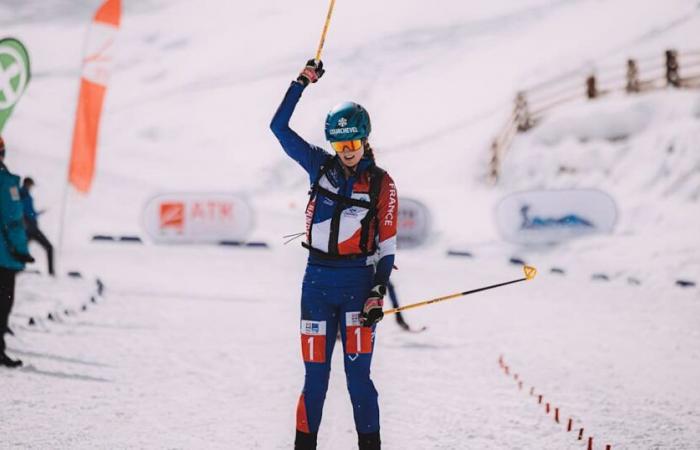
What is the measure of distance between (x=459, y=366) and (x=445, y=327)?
1905mm

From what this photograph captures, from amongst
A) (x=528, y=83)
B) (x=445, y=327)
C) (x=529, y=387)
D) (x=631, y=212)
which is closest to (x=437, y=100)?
(x=528, y=83)

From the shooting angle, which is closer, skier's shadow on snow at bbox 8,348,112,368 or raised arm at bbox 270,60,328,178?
raised arm at bbox 270,60,328,178

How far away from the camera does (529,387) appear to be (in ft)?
19.7

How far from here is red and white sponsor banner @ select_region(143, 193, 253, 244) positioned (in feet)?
56.7

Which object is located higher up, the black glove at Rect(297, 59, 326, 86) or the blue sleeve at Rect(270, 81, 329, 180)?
the black glove at Rect(297, 59, 326, 86)

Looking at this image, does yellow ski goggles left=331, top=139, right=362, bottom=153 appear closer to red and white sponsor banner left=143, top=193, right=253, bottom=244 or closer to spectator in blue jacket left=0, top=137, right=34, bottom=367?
spectator in blue jacket left=0, top=137, right=34, bottom=367

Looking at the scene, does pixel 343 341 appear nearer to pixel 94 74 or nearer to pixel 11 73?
pixel 11 73

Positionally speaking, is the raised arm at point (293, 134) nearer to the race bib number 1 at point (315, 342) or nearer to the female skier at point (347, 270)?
the female skier at point (347, 270)

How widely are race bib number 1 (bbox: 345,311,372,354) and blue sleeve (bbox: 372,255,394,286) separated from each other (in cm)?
20

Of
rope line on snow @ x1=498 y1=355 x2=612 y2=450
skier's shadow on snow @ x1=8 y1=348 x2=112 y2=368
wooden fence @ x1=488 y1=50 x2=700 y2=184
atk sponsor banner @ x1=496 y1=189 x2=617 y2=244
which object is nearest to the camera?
rope line on snow @ x1=498 y1=355 x2=612 y2=450

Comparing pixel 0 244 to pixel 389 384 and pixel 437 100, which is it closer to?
pixel 389 384

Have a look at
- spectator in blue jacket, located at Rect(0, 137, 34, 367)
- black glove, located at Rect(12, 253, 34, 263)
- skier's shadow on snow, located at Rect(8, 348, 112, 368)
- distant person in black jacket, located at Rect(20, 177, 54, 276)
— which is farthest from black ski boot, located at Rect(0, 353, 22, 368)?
distant person in black jacket, located at Rect(20, 177, 54, 276)

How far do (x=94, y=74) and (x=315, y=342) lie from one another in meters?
10.1

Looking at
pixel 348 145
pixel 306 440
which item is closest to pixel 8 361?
pixel 306 440
